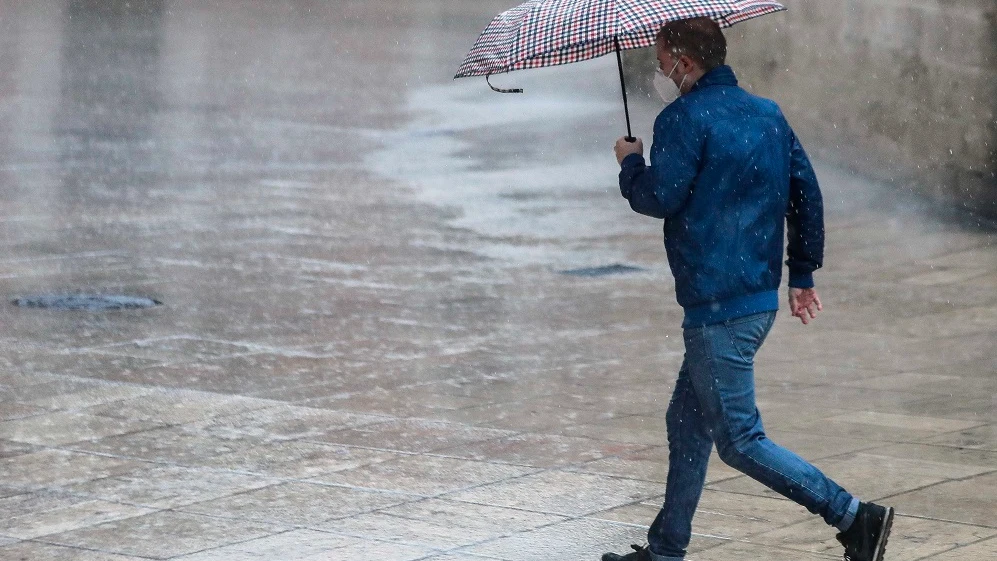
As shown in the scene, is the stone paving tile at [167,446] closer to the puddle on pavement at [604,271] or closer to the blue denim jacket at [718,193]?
the blue denim jacket at [718,193]

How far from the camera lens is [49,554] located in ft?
19.5

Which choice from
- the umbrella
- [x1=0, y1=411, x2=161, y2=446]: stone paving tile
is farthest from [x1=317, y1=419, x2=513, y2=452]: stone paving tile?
the umbrella

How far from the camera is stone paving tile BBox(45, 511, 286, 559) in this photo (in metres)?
6.04

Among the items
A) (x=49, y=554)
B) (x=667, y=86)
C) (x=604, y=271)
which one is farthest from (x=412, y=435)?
(x=604, y=271)

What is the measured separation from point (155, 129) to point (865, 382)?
13470mm

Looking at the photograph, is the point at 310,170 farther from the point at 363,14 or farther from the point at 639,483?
the point at 363,14

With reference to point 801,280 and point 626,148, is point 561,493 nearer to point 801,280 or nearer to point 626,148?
point 801,280

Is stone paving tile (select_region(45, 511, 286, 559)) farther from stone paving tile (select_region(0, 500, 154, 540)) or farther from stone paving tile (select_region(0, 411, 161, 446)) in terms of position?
stone paving tile (select_region(0, 411, 161, 446))

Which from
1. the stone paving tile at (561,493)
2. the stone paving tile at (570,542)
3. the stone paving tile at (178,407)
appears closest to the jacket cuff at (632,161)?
the stone paving tile at (570,542)

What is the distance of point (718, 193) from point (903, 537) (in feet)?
5.36

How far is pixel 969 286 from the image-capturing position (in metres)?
12.8

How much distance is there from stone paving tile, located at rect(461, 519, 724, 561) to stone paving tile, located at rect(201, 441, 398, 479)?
1286mm

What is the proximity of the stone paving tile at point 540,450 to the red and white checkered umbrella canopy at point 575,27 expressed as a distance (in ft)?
7.13

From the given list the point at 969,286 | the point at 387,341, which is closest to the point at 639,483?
the point at 387,341
